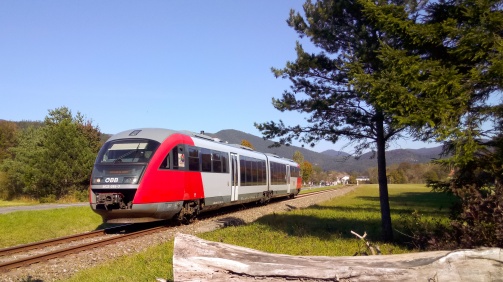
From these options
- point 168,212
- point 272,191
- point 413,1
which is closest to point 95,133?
point 272,191

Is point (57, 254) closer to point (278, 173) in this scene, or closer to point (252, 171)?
point (252, 171)

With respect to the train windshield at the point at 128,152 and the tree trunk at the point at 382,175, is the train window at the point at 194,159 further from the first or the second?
the tree trunk at the point at 382,175

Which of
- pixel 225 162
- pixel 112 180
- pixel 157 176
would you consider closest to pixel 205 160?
pixel 225 162

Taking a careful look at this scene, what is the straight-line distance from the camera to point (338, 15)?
35.7ft

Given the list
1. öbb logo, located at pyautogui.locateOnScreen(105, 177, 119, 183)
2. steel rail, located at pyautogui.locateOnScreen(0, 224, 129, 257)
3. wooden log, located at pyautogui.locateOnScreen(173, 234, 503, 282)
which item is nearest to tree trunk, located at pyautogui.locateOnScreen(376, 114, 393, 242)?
wooden log, located at pyautogui.locateOnScreen(173, 234, 503, 282)

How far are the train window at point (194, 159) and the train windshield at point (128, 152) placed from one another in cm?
194

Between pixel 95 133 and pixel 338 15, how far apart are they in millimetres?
34041

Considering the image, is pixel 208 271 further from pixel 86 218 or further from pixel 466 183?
pixel 86 218

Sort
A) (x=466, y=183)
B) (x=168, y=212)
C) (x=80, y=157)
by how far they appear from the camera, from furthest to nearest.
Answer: (x=80, y=157), (x=168, y=212), (x=466, y=183)

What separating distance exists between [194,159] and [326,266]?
A: 11.2 metres

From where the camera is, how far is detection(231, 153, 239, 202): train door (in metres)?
19.5

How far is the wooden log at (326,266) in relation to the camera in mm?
4113

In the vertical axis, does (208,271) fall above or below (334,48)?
below

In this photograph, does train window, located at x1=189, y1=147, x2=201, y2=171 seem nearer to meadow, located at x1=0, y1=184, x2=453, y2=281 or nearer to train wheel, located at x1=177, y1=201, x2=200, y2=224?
train wheel, located at x1=177, y1=201, x2=200, y2=224
